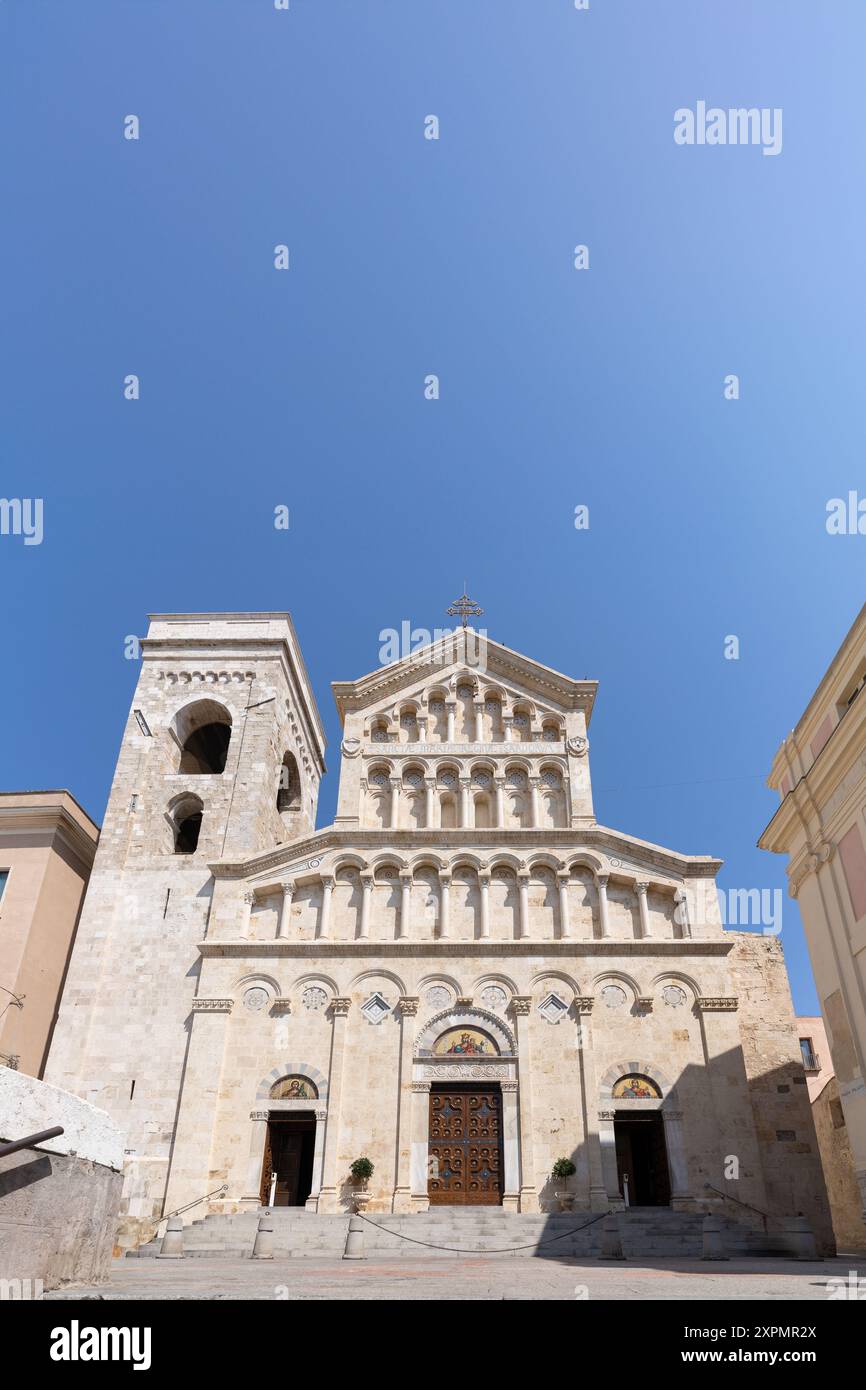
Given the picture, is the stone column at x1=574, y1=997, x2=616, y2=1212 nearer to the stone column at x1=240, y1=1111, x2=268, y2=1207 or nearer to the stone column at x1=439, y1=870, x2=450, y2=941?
the stone column at x1=439, y1=870, x2=450, y2=941

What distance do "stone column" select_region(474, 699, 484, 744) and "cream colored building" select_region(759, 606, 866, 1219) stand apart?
38.9 ft

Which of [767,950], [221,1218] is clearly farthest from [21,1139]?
[767,950]

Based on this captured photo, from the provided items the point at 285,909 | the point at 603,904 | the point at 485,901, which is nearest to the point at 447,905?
the point at 485,901

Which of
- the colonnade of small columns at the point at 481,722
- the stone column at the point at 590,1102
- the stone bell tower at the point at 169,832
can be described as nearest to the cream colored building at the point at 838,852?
the stone column at the point at 590,1102

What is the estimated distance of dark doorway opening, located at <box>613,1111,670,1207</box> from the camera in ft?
74.7

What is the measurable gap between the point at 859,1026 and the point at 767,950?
436 inches

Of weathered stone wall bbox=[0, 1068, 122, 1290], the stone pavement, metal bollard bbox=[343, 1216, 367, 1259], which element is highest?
weathered stone wall bbox=[0, 1068, 122, 1290]

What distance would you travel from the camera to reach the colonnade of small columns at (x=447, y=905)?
85.0 feet

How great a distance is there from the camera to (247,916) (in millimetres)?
26797

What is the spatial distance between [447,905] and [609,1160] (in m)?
8.30

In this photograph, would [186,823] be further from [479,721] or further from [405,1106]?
[405,1106]

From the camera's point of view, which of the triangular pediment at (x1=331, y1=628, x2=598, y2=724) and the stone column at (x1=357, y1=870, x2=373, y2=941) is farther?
the triangular pediment at (x1=331, y1=628, x2=598, y2=724)

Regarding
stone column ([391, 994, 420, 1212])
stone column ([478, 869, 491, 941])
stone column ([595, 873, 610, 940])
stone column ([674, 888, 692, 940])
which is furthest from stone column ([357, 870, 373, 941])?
stone column ([674, 888, 692, 940])

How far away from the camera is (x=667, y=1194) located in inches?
882
